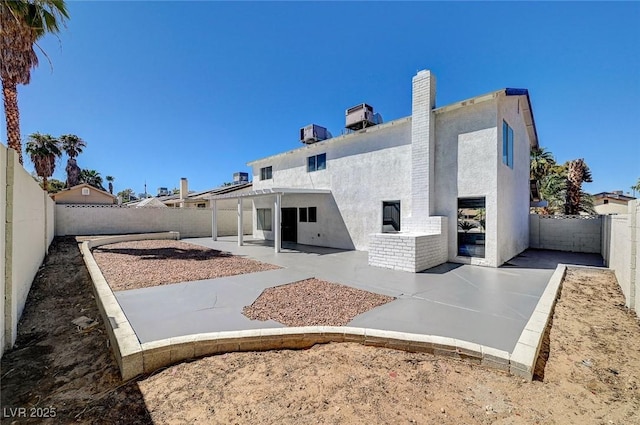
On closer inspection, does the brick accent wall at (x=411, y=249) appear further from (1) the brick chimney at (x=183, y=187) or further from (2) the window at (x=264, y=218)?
(1) the brick chimney at (x=183, y=187)

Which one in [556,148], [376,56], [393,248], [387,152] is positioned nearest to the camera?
[393,248]

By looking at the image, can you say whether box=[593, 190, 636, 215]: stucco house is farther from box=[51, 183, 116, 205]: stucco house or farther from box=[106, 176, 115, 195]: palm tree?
box=[106, 176, 115, 195]: palm tree

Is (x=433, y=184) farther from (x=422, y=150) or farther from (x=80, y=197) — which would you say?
(x=80, y=197)

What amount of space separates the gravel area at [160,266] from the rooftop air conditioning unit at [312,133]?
8616 millimetres

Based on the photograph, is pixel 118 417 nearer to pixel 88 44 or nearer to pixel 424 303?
pixel 424 303

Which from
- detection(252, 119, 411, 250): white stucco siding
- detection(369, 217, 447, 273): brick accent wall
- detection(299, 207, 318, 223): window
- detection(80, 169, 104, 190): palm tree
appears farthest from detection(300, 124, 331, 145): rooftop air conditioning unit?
detection(80, 169, 104, 190): palm tree

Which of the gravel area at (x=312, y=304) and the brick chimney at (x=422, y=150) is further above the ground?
the brick chimney at (x=422, y=150)

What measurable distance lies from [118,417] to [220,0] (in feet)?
37.4

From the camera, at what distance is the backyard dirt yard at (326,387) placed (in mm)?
2262

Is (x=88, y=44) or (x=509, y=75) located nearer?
(x=88, y=44)

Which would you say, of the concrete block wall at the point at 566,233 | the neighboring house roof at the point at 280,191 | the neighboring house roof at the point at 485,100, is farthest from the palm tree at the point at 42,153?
the concrete block wall at the point at 566,233

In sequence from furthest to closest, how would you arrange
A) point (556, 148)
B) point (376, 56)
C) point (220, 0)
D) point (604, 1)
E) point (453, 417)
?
point (556, 148) → point (376, 56) → point (220, 0) → point (604, 1) → point (453, 417)

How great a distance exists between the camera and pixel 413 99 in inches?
388

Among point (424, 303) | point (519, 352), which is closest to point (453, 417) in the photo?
point (519, 352)
